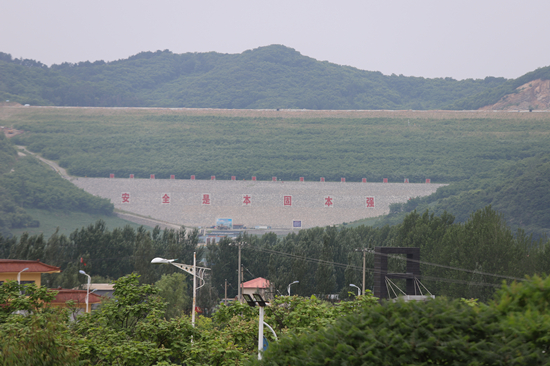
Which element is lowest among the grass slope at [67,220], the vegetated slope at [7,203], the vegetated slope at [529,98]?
the grass slope at [67,220]

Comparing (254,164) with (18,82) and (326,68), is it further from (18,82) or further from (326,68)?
(326,68)

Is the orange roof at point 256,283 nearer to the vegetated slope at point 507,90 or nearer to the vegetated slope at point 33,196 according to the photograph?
the vegetated slope at point 33,196

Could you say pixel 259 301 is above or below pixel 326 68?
below

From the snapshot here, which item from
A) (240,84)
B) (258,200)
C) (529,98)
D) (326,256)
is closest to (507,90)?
(529,98)

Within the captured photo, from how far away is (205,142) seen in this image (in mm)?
94875

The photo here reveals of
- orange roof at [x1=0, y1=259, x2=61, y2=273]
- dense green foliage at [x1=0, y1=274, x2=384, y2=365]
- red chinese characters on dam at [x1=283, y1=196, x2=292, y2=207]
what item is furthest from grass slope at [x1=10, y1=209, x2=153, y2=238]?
dense green foliage at [x1=0, y1=274, x2=384, y2=365]

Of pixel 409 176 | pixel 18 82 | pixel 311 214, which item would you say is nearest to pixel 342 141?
pixel 409 176

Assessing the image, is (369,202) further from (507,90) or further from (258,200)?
(507,90)

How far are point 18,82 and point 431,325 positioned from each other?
14478cm

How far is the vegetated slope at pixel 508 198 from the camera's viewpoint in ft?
195

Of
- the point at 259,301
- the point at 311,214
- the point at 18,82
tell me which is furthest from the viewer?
the point at 18,82

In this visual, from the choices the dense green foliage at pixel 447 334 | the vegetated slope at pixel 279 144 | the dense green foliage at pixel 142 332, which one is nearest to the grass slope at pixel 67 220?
the vegetated slope at pixel 279 144

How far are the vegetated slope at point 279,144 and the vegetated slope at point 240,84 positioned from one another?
4462 cm

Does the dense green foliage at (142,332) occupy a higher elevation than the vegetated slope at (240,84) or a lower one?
lower
